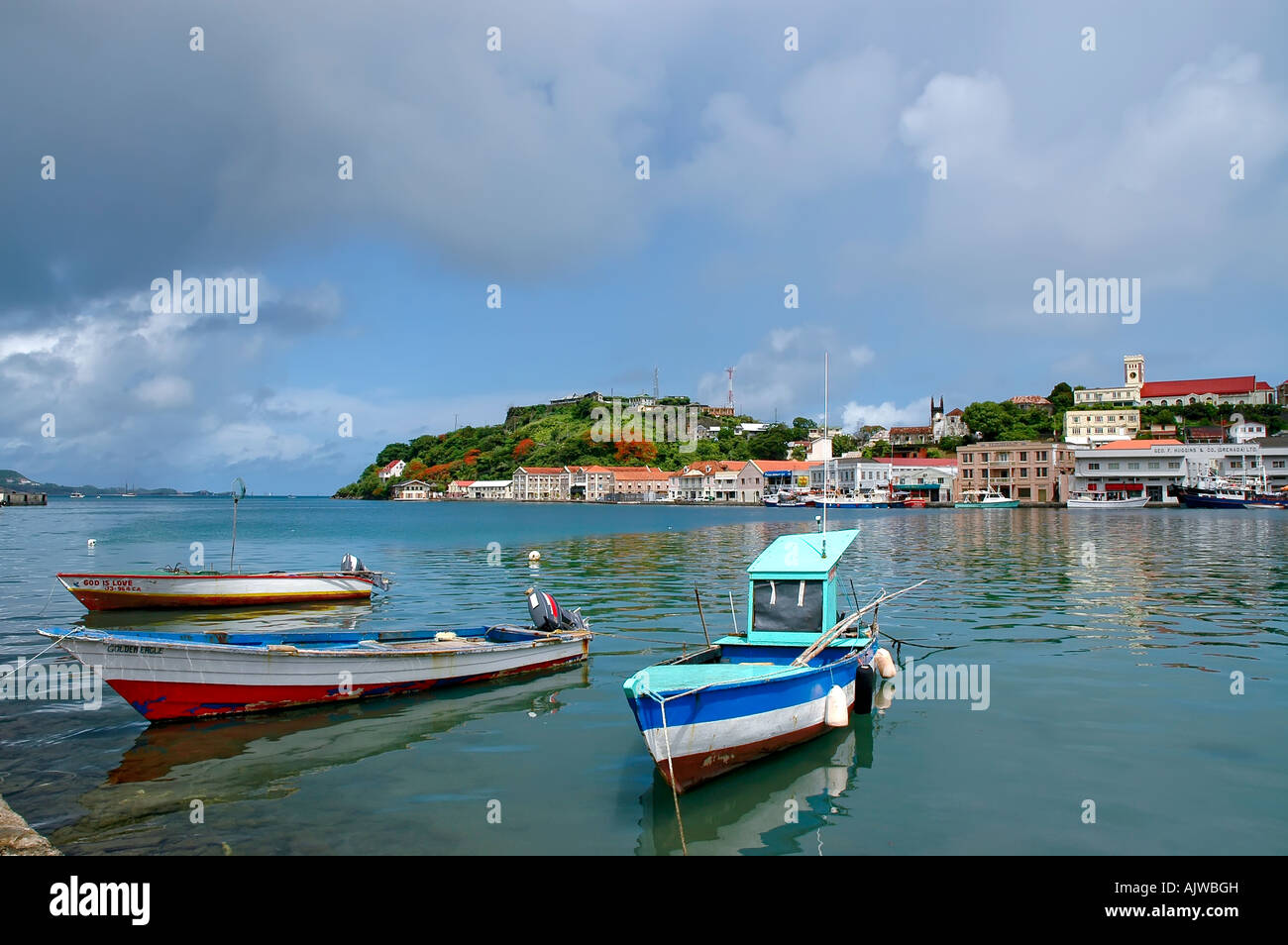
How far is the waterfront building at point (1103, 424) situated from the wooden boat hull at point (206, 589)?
148 metres

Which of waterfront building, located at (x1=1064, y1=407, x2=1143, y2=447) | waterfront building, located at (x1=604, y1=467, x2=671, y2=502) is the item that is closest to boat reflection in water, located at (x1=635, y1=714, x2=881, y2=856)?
waterfront building, located at (x1=1064, y1=407, x2=1143, y2=447)

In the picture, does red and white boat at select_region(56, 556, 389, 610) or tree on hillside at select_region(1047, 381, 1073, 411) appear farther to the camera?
tree on hillside at select_region(1047, 381, 1073, 411)

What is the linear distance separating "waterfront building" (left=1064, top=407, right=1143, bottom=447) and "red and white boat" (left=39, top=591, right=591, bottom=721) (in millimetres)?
153598

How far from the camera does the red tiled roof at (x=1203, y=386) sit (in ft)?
502

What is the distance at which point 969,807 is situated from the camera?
33.4ft

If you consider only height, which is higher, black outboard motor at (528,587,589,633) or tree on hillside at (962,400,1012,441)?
tree on hillside at (962,400,1012,441)

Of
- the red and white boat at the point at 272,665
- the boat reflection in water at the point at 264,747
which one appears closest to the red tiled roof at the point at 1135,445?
the red and white boat at the point at 272,665

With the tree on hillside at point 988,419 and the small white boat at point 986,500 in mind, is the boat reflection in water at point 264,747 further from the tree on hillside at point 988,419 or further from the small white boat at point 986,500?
the tree on hillside at point 988,419

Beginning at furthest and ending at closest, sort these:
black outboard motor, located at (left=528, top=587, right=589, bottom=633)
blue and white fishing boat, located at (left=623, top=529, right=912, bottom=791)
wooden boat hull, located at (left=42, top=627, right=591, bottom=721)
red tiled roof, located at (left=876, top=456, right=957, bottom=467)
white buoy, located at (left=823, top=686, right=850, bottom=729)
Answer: red tiled roof, located at (left=876, top=456, right=957, bottom=467), black outboard motor, located at (left=528, top=587, right=589, bottom=633), wooden boat hull, located at (left=42, top=627, right=591, bottom=721), white buoy, located at (left=823, top=686, right=850, bottom=729), blue and white fishing boat, located at (left=623, top=529, right=912, bottom=791)

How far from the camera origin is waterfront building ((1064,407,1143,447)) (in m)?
145

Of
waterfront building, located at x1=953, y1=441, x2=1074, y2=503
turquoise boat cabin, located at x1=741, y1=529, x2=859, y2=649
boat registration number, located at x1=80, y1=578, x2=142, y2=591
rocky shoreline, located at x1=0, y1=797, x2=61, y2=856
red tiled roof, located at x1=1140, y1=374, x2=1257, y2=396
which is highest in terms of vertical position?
red tiled roof, located at x1=1140, y1=374, x2=1257, y2=396

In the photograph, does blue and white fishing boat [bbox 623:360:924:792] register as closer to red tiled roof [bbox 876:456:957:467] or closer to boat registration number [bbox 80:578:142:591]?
boat registration number [bbox 80:578:142:591]

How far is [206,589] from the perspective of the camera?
90.5ft
